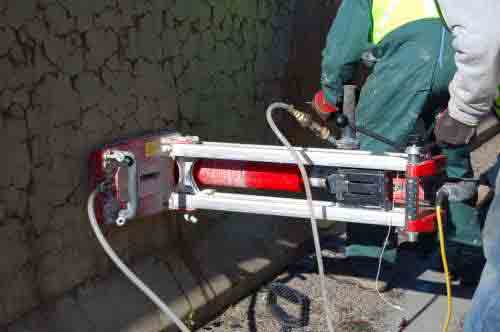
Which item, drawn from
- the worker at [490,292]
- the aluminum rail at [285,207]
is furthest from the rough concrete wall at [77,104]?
the worker at [490,292]

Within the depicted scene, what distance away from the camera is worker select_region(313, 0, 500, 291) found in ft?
8.95

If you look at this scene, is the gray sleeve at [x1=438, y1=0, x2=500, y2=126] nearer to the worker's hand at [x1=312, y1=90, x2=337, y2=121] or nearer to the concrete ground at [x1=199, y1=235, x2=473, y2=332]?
the worker's hand at [x1=312, y1=90, x2=337, y2=121]

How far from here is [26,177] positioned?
212 centimetres

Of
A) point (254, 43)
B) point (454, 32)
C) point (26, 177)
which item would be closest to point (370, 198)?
point (454, 32)

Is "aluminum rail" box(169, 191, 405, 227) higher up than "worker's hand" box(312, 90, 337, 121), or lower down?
lower down

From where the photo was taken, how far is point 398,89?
9.36 feet

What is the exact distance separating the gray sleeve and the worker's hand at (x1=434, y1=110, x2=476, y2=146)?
10 cm

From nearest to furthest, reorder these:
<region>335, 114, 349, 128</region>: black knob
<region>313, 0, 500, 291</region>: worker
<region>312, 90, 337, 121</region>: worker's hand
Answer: <region>313, 0, 500, 291</region>: worker
<region>335, 114, 349, 128</region>: black knob
<region>312, 90, 337, 121</region>: worker's hand

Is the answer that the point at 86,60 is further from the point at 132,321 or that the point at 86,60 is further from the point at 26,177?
the point at 132,321

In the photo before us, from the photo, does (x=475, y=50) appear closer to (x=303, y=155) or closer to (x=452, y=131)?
(x=452, y=131)

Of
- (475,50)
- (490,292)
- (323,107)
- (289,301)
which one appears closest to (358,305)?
(289,301)

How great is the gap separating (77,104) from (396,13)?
4.82 ft

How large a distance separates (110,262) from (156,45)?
92 centimetres

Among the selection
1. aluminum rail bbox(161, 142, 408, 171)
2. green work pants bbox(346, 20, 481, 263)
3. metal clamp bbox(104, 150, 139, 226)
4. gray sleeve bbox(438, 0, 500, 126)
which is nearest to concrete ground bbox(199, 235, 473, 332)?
green work pants bbox(346, 20, 481, 263)
